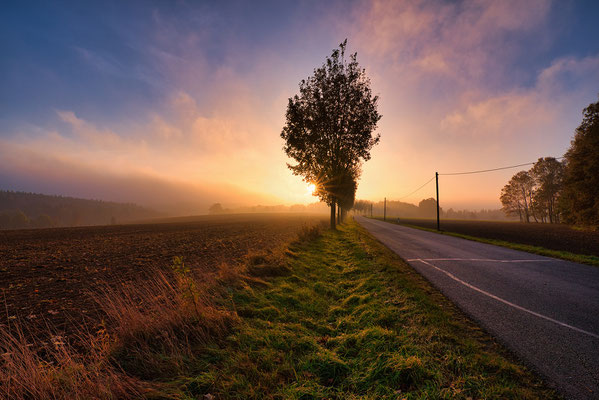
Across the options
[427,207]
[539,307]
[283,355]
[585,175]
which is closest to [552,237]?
[585,175]

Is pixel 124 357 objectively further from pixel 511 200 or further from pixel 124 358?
pixel 511 200

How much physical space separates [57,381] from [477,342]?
657 centimetres

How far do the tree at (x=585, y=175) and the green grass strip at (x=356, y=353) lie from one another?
114 ft

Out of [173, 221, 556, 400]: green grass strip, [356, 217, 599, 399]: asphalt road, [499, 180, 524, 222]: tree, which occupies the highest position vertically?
[499, 180, 524, 222]: tree

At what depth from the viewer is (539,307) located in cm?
519

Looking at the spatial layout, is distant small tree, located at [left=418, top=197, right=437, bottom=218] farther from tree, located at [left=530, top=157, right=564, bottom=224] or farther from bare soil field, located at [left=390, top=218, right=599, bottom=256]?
bare soil field, located at [left=390, top=218, right=599, bottom=256]

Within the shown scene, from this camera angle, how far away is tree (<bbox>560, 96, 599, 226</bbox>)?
23609mm

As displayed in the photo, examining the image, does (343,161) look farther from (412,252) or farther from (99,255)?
(99,255)

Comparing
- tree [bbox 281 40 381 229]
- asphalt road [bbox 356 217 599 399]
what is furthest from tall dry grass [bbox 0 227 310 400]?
tree [bbox 281 40 381 229]

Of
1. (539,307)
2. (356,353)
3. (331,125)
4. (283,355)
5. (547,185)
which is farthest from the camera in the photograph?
(547,185)

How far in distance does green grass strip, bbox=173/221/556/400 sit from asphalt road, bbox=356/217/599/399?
45 centimetres

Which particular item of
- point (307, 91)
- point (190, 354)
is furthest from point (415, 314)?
point (307, 91)

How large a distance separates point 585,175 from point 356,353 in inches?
1565

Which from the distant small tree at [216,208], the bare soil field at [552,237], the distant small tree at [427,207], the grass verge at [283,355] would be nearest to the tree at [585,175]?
the bare soil field at [552,237]
